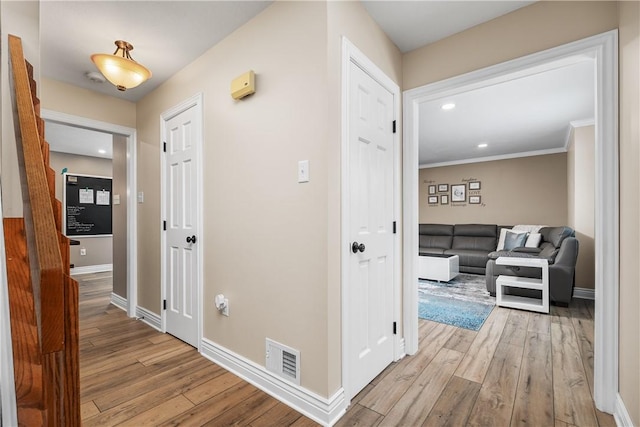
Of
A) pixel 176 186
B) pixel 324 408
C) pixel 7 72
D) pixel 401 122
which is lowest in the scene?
pixel 324 408

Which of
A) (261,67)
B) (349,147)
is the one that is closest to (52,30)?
(261,67)

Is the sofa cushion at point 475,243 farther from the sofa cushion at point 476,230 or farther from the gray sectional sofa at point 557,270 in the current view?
the gray sectional sofa at point 557,270

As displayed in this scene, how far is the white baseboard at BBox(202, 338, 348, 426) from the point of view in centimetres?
149

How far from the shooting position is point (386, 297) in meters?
2.06

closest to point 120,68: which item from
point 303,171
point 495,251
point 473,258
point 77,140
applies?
point 303,171

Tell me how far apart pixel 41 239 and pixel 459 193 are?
23.0 ft

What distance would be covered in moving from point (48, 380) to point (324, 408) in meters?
1.24

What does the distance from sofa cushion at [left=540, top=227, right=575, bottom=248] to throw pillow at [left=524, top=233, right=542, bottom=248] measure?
3.9 inches

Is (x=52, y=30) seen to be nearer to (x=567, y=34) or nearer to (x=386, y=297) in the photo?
(x=386, y=297)

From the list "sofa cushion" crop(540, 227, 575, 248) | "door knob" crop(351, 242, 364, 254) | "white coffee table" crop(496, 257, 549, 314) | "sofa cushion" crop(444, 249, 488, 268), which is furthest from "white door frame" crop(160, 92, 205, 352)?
"sofa cushion" crop(444, 249, 488, 268)

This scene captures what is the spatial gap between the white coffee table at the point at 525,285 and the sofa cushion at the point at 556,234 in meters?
0.74

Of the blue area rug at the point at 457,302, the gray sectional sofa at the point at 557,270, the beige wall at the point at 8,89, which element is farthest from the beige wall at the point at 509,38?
the gray sectional sofa at the point at 557,270

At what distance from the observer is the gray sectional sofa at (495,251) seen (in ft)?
Answer: 11.2

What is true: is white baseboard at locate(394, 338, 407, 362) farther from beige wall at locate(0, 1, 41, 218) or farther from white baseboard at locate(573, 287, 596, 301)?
white baseboard at locate(573, 287, 596, 301)
